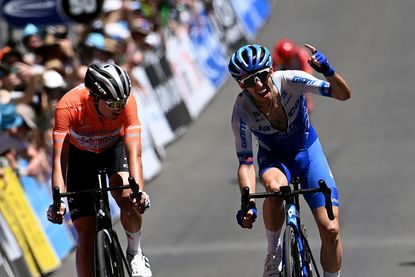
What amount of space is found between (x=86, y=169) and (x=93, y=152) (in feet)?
0.49

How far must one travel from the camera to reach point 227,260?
11695mm

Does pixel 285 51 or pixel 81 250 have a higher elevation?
pixel 285 51

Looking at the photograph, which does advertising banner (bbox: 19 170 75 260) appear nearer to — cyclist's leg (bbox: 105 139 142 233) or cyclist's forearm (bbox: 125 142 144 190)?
cyclist's leg (bbox: 105 139 142 233)

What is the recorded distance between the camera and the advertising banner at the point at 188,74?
18.0m

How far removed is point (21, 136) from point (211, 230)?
9.04 ft

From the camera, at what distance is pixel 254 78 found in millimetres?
8156

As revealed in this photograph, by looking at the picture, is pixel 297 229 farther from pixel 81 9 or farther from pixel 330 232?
pixel 81 9

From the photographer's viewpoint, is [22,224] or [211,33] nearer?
[22,224]

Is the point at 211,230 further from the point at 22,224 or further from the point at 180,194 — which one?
the point at 22,224

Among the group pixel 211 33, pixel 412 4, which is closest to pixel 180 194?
pixel 211 33

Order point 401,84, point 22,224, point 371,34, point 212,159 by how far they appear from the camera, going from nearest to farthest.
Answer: point 22,224 < point 212,159 < point 401,84 < point 371,34

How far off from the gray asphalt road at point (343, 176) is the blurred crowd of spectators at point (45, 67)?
4.50ft

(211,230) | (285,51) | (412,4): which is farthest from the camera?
(412,4)

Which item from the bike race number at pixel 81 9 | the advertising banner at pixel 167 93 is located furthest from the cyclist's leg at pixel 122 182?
the advertising banner at pixel 167 93
